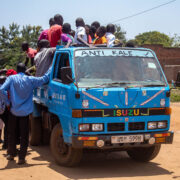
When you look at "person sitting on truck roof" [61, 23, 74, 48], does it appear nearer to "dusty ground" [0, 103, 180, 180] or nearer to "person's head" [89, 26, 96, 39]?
"person's head" [89, 26, 96, 39]

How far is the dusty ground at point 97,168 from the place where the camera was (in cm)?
667

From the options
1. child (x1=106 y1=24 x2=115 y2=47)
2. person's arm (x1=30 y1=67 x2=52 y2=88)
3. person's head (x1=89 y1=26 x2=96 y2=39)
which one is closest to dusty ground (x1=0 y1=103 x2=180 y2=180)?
person's arm (x1=30 y1=67 x2=52 y2=88)

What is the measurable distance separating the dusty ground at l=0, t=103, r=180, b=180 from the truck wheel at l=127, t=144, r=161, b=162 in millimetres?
116

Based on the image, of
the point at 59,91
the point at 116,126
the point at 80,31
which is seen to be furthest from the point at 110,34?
the point at 116,126

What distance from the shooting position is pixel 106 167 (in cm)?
745

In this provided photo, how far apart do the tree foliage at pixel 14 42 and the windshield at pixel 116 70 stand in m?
63.9

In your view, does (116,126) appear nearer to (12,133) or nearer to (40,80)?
(40,80)

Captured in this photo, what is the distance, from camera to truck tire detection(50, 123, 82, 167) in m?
6.99

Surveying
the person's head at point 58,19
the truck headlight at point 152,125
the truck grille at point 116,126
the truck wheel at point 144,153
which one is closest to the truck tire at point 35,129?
the truck wheel at point 144,153

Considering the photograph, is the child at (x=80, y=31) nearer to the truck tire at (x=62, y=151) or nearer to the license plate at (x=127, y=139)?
the truck tire at (x=62, y=151)

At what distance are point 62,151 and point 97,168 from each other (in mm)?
683

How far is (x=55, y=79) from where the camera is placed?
7.68 m

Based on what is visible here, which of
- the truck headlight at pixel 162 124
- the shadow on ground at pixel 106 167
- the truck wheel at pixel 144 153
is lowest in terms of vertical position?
the shadow on ground at pixel 106 167

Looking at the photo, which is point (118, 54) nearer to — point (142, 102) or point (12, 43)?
point (142, 102)
